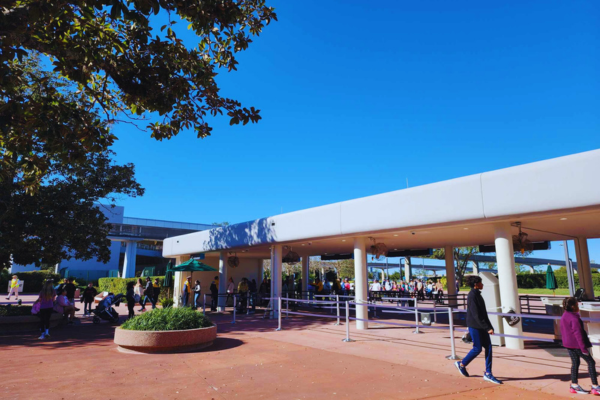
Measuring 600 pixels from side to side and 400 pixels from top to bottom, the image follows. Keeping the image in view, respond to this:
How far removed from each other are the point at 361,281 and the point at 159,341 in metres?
6.65

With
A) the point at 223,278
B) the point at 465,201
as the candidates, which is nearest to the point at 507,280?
the point at 465,201

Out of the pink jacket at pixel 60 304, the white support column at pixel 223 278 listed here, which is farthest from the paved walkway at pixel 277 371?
the white support column at pixel 223 278

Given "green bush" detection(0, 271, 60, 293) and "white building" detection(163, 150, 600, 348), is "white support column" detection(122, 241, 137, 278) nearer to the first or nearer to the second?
"green bush" detection(0, 271, 60, 293)

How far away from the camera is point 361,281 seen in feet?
43.3

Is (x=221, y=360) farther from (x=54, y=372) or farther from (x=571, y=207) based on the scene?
(x=571, y=207)

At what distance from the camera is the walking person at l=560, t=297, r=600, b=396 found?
5.86 metres

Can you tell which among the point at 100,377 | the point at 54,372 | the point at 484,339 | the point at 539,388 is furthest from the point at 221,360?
the point at 539,388

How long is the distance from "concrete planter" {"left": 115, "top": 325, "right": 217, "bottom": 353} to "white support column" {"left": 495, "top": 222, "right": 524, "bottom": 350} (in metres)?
7.07

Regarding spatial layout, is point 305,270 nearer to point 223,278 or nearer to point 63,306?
point 223,278

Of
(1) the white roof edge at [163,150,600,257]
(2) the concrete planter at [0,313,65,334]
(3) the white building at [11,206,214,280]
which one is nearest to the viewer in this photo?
(1) the white roof edge at [163,150,600,257]

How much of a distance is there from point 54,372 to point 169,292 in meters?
20.2

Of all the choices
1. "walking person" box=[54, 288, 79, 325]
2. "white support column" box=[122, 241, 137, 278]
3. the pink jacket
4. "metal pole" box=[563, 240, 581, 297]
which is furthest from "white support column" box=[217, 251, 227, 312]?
"white support column" box=[122, 241, 137, 278]

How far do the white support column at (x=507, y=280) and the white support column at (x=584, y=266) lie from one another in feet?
24.1

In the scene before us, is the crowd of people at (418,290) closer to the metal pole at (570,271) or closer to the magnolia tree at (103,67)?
the metal pole at (570,271)
